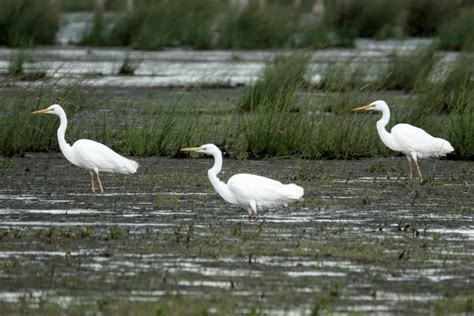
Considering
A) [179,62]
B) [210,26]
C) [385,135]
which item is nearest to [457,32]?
[210,26]

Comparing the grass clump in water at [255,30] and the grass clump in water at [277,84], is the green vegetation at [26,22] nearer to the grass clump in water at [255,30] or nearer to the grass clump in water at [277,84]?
the grass clump in water at [255,30]

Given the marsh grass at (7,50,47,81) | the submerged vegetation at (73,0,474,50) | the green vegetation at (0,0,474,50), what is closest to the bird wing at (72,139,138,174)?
the marsh grass at (7,50,47,81)

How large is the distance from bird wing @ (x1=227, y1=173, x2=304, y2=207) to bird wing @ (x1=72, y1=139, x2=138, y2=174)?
2528 millimetres

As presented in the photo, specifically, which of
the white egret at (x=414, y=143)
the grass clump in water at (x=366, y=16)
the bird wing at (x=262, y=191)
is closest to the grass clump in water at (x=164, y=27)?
the grass clump in water at (x=366, y=16)

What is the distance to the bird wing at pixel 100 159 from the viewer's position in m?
15.0

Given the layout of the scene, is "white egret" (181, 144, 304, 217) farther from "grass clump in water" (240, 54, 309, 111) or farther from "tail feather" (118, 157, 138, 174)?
"grass clump in water" (240, 54, 309, 111)

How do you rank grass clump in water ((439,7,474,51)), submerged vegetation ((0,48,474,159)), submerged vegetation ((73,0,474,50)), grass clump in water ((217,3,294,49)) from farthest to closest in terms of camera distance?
grass clump in water ((217,3,294,49))
submerged vegetation ((73,0,474,50))
grass clump in water ((439,7,474,51))
submerged vegetation ((0,48,474,159))

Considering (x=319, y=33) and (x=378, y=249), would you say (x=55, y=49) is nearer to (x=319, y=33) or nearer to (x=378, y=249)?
(x=319, y=33)

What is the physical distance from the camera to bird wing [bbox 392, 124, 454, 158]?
54.0ft

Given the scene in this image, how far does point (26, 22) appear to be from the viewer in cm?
3659

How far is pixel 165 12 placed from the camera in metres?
38.7

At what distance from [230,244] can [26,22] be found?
2627 centimetres

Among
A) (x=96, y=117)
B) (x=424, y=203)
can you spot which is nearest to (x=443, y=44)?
(x=96, y=117)

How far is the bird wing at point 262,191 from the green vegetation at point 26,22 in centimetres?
2260
